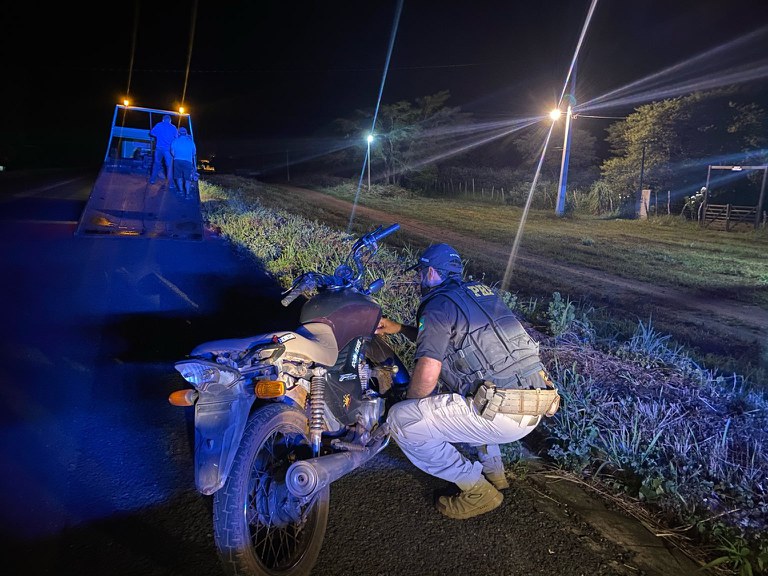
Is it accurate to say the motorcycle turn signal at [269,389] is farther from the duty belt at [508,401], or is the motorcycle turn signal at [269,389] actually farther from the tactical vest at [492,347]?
the duty belt at [508,401]

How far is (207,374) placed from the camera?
2.21m

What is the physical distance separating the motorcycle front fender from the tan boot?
1.30 meters

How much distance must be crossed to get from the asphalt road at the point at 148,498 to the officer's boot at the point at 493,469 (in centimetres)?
12

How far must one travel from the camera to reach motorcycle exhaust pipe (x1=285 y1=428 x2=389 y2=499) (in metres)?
2.26

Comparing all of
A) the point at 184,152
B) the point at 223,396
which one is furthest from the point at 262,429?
the point at 184,152

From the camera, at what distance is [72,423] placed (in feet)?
11.9

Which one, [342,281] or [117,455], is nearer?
[342,281]

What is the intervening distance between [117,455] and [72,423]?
589 millimetres

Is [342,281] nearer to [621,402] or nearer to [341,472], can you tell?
[341,472]

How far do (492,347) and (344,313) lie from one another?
792mm

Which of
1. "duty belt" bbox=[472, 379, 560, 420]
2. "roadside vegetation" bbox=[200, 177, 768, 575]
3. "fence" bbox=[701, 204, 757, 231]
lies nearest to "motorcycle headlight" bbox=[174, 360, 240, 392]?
"duty belt" bbox=[472, 379, 560, 420]

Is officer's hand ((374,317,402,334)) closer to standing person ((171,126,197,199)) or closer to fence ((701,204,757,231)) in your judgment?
standing person ((171,126,197,199))

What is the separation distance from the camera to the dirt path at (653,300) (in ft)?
23.1

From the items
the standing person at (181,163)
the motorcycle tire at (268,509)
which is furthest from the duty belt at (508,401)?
the standing person at (181,163)
